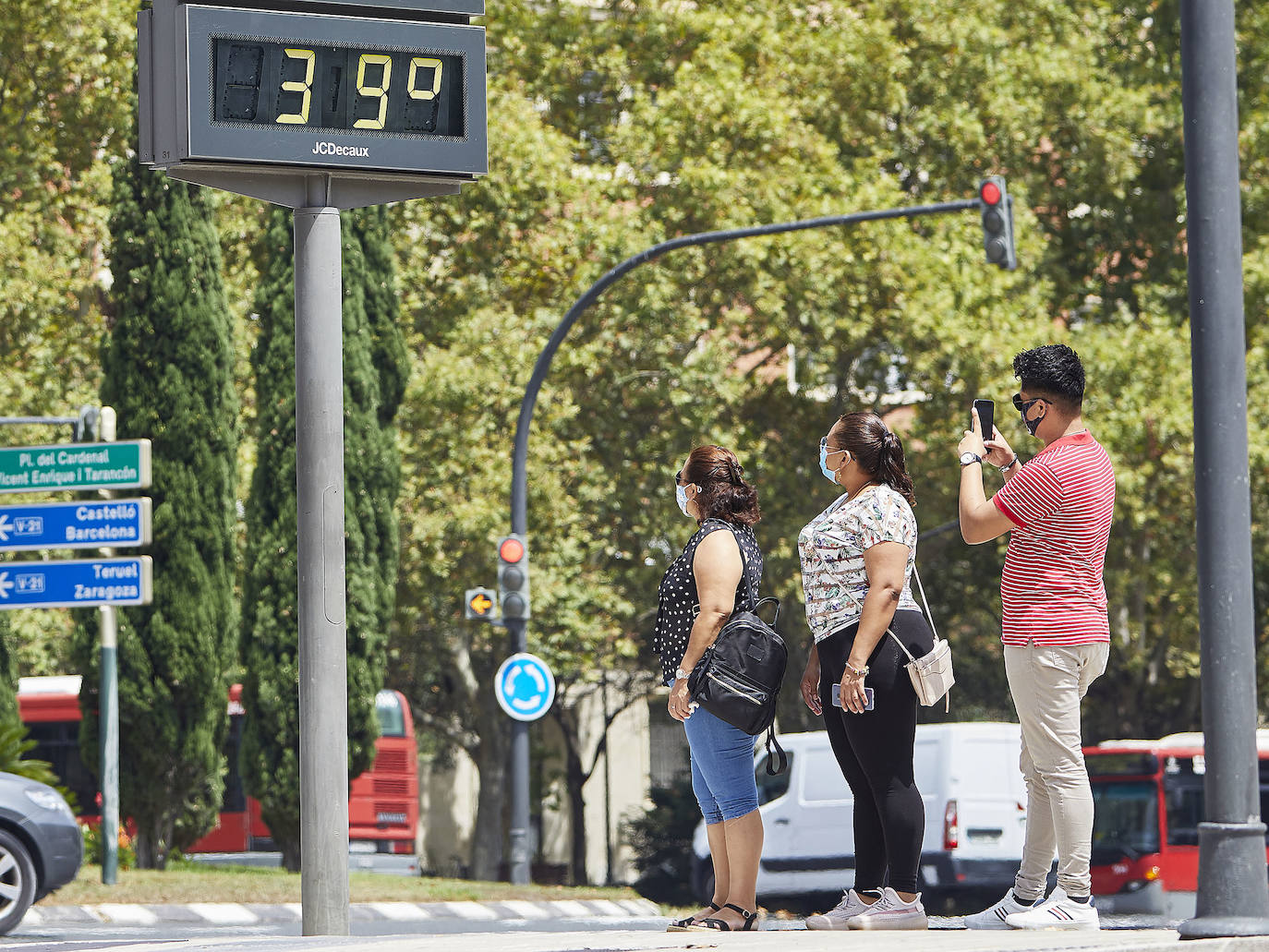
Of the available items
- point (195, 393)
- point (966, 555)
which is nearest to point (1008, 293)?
point (966, 555)

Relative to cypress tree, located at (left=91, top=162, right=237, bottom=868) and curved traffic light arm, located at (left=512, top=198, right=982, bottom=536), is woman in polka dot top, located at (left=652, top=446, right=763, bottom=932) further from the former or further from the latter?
cypress tree, located at (left=91, top=162, right=237, bottom=868)

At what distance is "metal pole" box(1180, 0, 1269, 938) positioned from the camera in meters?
5.99

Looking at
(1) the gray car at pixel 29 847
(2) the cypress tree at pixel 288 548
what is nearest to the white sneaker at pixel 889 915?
(1) the gray car at pixel 29 847

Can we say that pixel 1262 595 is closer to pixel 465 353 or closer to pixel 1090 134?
pixel 1090 134

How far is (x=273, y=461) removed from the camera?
73.2ft

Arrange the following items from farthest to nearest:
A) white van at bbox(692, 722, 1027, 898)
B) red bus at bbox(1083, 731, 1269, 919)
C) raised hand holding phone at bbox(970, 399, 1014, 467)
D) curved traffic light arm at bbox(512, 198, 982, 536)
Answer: red bus at bbox(1083, 731, 1269, 919) → curved traffic light arm at bbox(512, 198, 982, 536) → white van at bbox(692, 722, 1027, 898) → raised hand holding phone at bbox(970, 399, 1014, 467)

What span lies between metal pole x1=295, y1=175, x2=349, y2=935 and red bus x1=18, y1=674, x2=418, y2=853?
20.4 meters

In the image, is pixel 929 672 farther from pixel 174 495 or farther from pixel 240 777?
pixel 240 777

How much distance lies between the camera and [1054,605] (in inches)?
251

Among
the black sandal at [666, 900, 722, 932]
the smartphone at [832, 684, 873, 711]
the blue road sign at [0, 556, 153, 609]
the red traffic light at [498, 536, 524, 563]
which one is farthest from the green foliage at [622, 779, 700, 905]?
the smartphone at [832, 684, 873, 711]

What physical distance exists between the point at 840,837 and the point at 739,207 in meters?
9.35

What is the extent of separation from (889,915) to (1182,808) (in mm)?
16281

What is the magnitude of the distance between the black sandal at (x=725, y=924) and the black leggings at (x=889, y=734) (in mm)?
497

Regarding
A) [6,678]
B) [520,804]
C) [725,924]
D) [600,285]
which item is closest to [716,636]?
[725,924]
